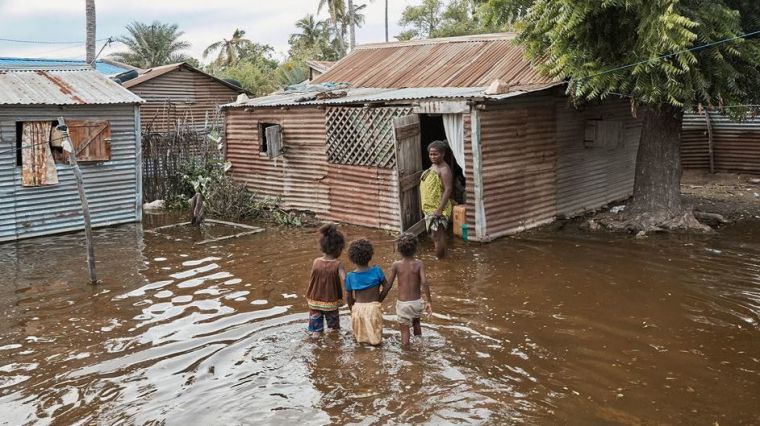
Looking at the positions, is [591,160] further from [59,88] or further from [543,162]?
[59,88]

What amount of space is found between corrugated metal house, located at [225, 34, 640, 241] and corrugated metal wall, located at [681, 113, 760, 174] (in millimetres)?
3501

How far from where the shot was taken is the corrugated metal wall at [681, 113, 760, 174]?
16.2 m

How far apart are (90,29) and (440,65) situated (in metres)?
13.5

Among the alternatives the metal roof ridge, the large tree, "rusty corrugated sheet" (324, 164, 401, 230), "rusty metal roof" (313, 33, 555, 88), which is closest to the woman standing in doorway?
"rusty corrugated sheet" (324, 164, 401, 230)

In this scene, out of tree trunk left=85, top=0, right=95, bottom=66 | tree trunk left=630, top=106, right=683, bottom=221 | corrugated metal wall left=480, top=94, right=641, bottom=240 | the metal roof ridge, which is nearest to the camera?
corrugated metal wall left=480, top=94, right=641, bottom=240

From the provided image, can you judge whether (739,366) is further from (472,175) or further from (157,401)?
(472,175)

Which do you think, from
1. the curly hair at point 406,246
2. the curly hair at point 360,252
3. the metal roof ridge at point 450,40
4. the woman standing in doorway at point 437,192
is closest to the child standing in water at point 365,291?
the curly hair at point 360,252

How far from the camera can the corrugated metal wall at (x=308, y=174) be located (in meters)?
11.9

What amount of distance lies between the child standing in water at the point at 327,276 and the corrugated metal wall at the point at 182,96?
54.3 ft

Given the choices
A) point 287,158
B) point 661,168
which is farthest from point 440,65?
point 661,168

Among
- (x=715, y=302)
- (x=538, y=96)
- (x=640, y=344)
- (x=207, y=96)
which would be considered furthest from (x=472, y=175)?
(x=207, y=96)

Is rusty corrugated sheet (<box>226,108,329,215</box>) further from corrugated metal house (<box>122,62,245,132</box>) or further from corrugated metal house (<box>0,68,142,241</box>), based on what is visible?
corrugated metal house (<box>122,62,245,132</box>)

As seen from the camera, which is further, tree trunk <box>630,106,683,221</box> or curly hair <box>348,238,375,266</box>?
tree trunk <box>630,106,683,221</box>

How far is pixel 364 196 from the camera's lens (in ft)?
39.7
